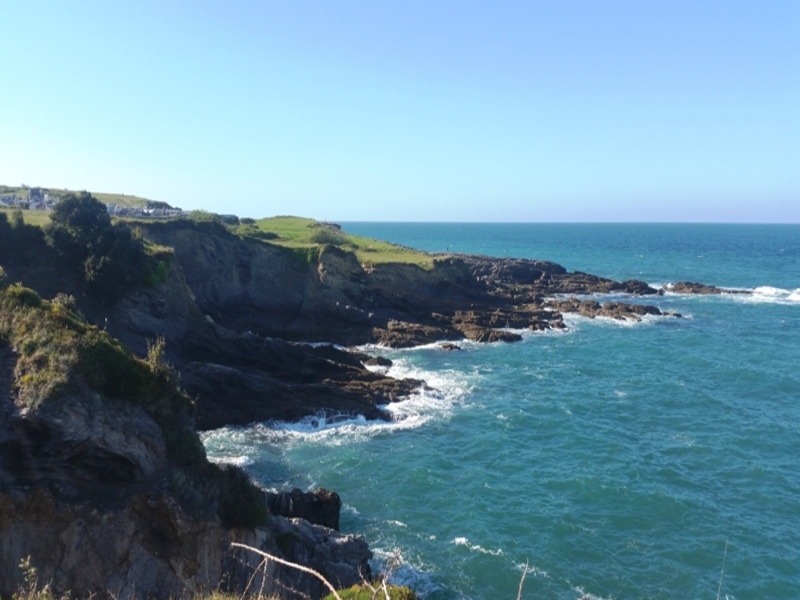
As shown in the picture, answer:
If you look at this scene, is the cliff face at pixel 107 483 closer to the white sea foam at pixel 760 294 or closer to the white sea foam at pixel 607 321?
the white sea foam at pixel 607 321

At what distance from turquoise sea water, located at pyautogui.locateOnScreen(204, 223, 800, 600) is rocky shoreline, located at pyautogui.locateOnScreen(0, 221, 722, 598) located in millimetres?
2942

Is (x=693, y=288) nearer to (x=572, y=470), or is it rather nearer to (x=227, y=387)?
(x=572, y=470)

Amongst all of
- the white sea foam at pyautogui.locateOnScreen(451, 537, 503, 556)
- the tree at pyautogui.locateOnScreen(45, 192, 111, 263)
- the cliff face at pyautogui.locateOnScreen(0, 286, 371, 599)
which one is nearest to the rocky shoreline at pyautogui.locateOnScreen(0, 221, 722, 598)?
the cliff face at pyautogui.locateOnScreen(0, 286, 371, 599)

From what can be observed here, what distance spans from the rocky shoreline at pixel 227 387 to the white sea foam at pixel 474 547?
4.10 m

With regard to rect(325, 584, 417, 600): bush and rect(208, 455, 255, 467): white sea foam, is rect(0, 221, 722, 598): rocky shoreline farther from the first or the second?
rect(208, 455, 255, 467): white sea foam

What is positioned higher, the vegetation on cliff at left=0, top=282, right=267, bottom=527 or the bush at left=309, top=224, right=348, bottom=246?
the bush at left=309, top=224, right=348, bottom=246

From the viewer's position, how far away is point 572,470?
26.6 meters

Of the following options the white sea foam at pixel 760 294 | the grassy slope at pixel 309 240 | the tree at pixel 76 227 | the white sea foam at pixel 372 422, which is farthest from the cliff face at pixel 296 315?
the white sea foam at pixel 760 294

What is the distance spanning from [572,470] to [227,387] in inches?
717

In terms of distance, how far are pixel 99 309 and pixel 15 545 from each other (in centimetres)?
2382

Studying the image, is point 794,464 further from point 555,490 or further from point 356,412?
point 356,412

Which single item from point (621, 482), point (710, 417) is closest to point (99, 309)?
point (621, 482)

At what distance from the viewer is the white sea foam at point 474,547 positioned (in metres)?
20.2

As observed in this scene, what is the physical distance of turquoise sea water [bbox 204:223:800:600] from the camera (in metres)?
19.4
